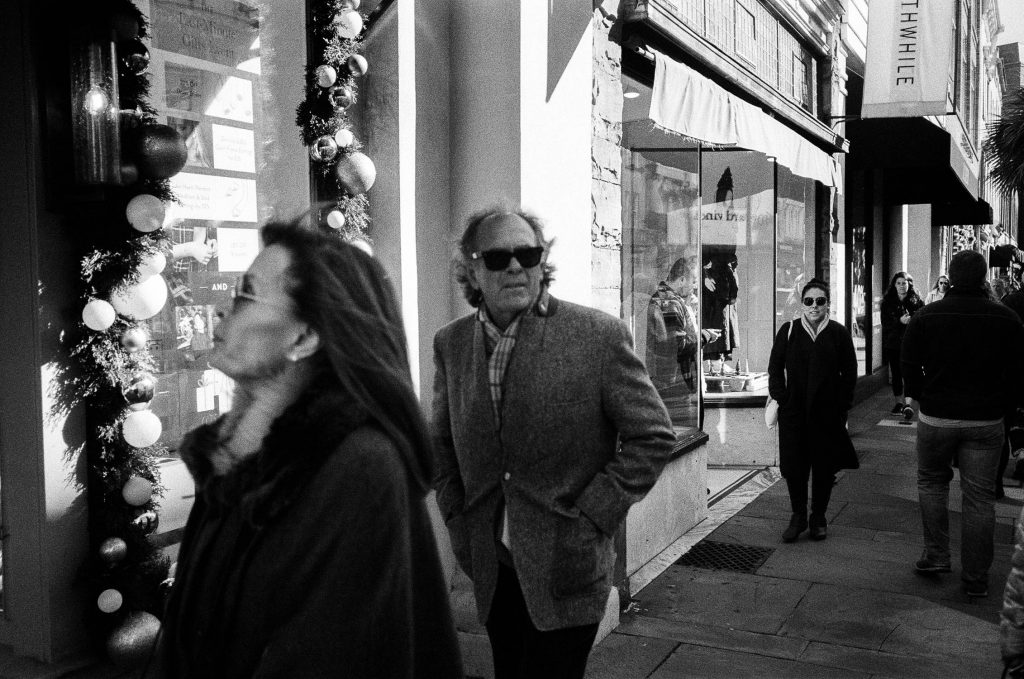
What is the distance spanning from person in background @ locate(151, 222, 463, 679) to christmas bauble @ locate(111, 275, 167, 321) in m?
1.59

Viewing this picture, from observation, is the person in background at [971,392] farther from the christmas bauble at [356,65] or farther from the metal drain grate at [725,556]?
the christmas bauble at [356,65]

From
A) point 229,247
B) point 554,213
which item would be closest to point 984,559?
point 554,213

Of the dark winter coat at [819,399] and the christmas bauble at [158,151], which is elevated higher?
the christmas bauble at [158,151]

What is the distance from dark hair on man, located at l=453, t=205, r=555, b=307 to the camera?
2.89 m

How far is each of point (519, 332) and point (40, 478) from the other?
5.67 feet

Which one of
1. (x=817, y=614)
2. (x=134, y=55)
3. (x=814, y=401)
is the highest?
(x=134, y=55)

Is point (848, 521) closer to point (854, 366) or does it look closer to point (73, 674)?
point (854, 366)

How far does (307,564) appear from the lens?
58.0 inches

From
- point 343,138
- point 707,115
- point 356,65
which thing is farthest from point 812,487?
point 356,65

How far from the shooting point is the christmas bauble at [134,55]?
3.17m

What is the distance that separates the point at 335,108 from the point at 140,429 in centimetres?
165

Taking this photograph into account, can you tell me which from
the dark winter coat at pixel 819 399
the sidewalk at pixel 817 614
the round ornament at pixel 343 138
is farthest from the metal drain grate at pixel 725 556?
the round ornament at pixel 343 138

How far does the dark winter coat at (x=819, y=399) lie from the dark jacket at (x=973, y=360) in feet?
2.97

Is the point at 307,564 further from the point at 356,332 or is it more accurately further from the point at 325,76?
the point at 325,76
